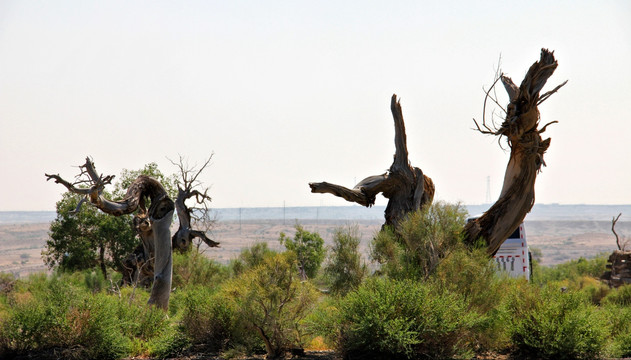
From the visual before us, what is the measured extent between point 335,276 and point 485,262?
Answer: 295 cm

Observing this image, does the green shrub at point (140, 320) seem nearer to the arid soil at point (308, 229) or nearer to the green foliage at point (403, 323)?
the green foliage at point (403, 323)

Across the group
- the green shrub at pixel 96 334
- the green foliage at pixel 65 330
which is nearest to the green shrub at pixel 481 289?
the green shrub at pixel 96 334

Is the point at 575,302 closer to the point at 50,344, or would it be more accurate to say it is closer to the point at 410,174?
the point at 410,174

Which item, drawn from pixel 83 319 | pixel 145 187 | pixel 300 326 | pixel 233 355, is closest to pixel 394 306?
pixel 300 326

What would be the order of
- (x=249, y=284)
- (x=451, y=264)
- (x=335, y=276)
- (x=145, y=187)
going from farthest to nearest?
1. (x=145, y=187)
2. (x=335, y=276)
3. (x=451, y=264)
4. (x=249, y=284)

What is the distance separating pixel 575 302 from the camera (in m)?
10.8

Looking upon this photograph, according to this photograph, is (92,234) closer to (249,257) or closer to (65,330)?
(249,257)

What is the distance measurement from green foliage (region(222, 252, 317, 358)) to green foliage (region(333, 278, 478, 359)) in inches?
30.3

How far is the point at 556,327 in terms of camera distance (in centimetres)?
1026

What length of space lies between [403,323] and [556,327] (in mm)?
2500

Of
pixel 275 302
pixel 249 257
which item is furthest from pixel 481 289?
pixel 249 257

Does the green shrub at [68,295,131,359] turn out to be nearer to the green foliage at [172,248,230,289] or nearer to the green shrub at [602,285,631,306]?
the green foliage at [172,248,230,289]

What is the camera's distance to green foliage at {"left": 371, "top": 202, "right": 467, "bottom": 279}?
12.4 metres

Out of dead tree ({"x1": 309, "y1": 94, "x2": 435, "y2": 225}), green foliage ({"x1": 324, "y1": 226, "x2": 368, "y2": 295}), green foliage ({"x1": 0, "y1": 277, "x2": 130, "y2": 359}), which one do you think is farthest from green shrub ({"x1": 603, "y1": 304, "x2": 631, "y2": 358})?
green foliage ({"x1": 0, "y1": 277, "x2": 130, "y2": 359})
